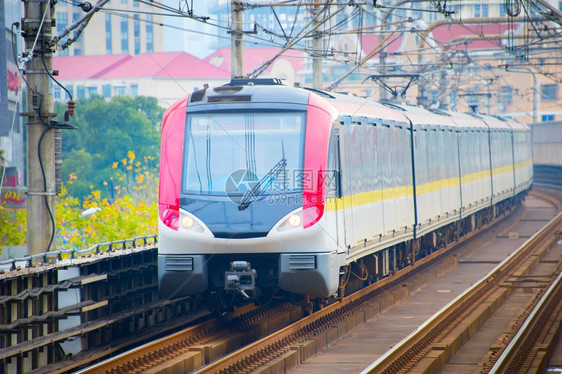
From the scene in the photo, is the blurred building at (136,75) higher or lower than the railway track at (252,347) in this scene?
higher

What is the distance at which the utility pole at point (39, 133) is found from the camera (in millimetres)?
12656

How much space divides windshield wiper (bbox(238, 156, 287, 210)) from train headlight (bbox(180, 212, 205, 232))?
58 centimetres

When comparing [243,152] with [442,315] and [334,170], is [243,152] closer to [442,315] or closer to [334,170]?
[334,170]

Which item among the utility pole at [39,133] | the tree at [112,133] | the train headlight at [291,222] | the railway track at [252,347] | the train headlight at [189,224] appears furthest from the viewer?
the tree at [112,133]

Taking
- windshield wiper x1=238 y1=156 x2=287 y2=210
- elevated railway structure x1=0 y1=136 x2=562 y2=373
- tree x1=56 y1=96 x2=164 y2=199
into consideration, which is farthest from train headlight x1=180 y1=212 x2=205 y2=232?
tree x1=56 y1=96 x2=164 y2=199

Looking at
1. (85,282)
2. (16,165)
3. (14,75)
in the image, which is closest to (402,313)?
(85,282)

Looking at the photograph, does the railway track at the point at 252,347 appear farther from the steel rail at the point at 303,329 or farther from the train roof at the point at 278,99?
the train roof at the point at 278,99

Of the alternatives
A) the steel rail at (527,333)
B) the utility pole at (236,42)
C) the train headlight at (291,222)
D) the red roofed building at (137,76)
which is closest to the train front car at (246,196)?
the train headlight at (291,222)

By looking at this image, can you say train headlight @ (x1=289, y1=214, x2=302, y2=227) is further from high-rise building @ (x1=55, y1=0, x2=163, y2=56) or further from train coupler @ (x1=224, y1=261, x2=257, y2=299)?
high-rise building @ (x1=55, y1=0, x2=163, y2=56)

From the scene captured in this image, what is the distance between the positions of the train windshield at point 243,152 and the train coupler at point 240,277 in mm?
914

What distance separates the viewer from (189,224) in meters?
12.6

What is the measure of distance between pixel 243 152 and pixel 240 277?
5.22ft

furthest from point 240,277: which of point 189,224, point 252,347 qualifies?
point 252,347

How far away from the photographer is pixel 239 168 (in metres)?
12.7
